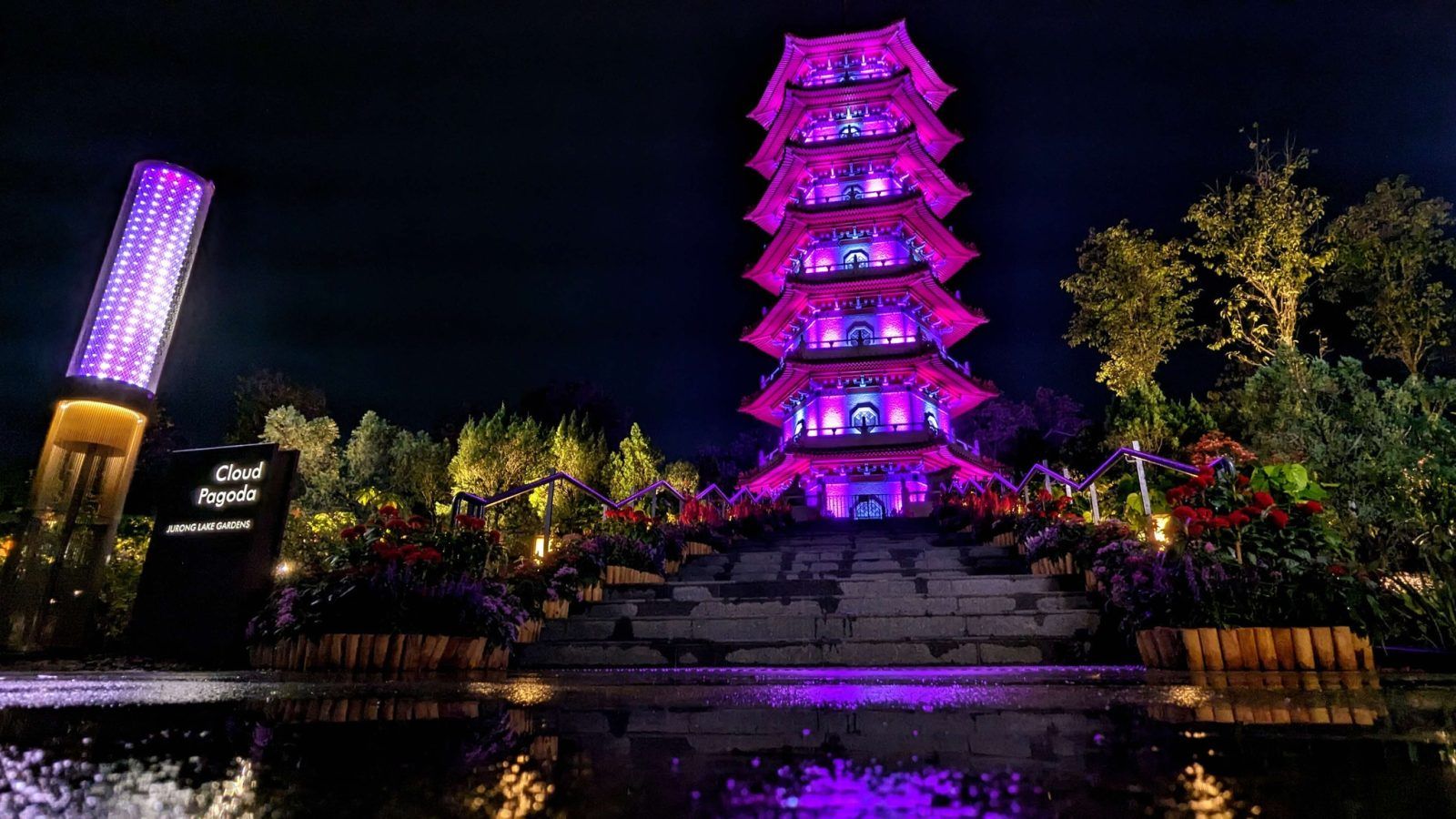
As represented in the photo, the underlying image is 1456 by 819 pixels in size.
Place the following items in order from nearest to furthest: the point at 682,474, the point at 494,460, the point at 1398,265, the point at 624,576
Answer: the point at 624,576 → the point at 1398,265 → the point at 494,460 → the point at 682,474

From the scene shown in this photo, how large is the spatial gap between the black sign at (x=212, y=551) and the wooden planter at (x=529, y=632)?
10.6 feet

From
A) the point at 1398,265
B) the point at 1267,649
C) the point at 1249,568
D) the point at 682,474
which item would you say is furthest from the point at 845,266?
the point at 1267,649

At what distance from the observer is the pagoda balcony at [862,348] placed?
27.9 metres

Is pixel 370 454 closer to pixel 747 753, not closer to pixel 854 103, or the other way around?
pixel 854 103

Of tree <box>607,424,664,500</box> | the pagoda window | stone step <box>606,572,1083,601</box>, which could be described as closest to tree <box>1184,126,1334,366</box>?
the pagoda window

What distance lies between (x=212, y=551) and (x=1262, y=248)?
28.3 metres

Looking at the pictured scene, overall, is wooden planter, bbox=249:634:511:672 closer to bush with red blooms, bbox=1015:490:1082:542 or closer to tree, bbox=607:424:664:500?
bush with red blooms, bbox=1015:490:1082:542

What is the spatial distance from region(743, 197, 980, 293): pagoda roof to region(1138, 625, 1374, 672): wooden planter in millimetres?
24382

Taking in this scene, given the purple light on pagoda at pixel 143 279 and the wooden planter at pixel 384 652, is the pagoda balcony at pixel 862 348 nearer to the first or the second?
the purple light on pagoda at pixel 143 279

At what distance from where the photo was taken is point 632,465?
40562mm

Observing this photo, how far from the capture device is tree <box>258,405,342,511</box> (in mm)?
37125

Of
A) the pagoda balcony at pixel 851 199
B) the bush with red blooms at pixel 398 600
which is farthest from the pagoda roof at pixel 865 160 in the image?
the bush with red blooms at pixel 398 600

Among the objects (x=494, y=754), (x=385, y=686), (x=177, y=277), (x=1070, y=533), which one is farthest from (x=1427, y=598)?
(x=177, y=277)

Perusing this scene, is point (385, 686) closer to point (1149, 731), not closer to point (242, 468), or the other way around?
point (1149, 731)
